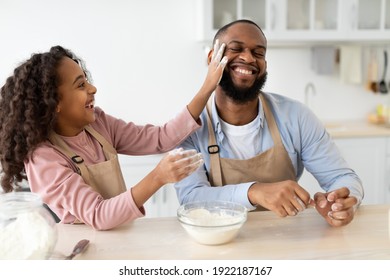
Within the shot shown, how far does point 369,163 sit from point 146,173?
52.8 inches

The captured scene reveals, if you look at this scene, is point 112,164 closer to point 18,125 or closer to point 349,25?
point 18,125

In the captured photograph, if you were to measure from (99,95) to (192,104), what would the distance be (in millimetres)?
1669

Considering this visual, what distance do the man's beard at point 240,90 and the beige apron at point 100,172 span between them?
46cm

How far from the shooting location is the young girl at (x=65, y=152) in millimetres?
1068

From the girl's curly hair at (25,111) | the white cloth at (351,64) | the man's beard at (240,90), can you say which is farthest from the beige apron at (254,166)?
the white cloth at (351,64)

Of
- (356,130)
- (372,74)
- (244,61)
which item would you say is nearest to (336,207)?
(244,61)

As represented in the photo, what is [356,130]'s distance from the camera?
112 inches

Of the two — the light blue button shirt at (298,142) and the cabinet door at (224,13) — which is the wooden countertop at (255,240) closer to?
the light blue button shirt at (298,142)

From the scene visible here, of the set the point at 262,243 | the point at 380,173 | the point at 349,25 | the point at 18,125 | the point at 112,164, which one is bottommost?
the point at 380,173

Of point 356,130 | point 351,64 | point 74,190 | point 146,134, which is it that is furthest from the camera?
point 351,64

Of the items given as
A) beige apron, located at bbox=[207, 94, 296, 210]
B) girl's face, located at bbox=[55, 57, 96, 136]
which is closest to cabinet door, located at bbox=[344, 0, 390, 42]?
beige apron, located at bbox=[207, 94, 296, 210]

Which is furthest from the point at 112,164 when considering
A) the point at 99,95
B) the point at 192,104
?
the point at 99,95

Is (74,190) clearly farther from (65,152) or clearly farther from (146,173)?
(146,173)

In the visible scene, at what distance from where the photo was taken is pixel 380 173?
9.46ft
